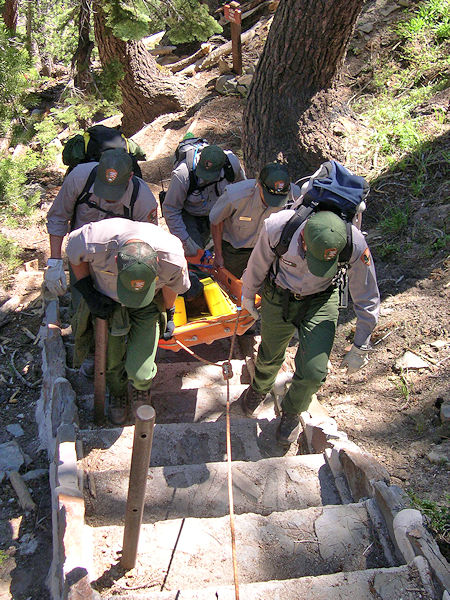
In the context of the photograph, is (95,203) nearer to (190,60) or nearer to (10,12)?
(10,12)

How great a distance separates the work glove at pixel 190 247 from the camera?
5.36 meters

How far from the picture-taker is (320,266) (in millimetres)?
3549

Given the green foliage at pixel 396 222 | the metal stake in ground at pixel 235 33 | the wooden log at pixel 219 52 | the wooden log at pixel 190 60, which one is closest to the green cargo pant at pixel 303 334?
the green foliage at pixel 396 222

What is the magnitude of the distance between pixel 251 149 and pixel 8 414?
3.82m

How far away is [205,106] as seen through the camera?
34.6 ft

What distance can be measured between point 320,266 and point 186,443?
1.64 m

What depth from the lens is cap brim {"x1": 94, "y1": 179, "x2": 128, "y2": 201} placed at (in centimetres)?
427

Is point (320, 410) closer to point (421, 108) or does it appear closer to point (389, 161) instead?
point (389, 161)

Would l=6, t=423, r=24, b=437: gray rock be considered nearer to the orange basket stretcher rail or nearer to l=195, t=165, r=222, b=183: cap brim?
the orange basket stretcher rail

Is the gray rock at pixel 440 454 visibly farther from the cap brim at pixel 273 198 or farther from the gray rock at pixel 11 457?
the gray rock at pixel 11 457

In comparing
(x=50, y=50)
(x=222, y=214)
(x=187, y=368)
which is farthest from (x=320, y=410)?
(x=50, y=50)

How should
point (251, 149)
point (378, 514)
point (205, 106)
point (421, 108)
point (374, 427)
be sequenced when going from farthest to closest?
1. point (205, 106)
2. point (421, 108)
3. point (251, 149)
4. point (374, 427)
5. point (378, 514)

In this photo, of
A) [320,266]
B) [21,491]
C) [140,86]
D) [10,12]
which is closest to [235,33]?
[140,86]

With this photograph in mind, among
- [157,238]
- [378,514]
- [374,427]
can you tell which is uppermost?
[157,238]
